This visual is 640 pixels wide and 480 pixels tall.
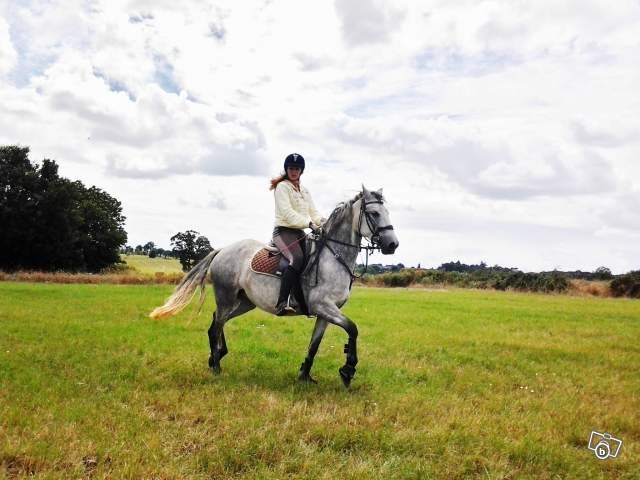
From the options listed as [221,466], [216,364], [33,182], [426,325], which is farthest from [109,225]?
[221,466]

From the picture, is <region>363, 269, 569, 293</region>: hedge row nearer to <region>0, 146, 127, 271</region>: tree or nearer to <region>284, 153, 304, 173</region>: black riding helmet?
<region>0, 146, 127, 271</region>: tree

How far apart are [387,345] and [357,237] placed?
17.0 feet

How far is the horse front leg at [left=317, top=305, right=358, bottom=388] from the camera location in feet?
25.8

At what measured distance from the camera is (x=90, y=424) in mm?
5949

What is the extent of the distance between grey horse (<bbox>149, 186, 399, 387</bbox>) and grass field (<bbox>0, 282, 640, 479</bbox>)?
0.78m

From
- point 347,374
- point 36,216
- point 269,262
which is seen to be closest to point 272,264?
point 269,262

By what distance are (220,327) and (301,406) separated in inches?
126

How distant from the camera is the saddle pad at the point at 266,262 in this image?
28.3 ft

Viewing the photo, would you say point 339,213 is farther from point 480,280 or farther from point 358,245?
point 480,280

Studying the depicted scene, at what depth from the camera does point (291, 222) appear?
8.39 m

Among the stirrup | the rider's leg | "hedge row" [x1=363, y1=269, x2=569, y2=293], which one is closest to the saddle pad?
the rider's leg

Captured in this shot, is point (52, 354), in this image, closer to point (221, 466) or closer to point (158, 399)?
point (158, 399)

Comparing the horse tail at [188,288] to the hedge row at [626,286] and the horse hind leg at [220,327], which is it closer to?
the horse hind leg at [220,327]

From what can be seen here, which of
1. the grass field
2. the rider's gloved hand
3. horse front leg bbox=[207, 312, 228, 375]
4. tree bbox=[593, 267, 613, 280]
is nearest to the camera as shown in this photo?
the grass field
